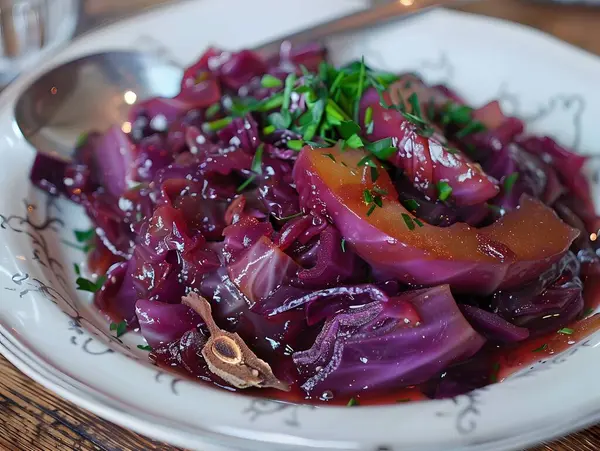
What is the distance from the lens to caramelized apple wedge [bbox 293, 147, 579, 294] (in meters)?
1.70

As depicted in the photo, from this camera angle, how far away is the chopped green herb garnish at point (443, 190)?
6.47ft

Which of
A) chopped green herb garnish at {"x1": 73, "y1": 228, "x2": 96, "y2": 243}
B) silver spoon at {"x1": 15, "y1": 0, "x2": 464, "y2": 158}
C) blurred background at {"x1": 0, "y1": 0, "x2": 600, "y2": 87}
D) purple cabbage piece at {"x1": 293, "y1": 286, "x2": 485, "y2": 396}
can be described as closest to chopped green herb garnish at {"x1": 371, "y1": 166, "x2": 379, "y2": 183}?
purple cabbage piece at {"x1": 293, "y1": 286, "x2": 485, "y2": 396}

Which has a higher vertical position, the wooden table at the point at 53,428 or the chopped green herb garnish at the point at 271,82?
the chopped green herb garnish at the point at 271,82

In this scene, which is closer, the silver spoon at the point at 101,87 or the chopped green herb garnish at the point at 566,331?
the chopped green herb garnish at the point at 566,331

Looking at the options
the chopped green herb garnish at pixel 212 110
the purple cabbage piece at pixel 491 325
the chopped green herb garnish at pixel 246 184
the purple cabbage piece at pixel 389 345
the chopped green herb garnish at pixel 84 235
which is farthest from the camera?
the chopped green herb garnish at pixel 212 110

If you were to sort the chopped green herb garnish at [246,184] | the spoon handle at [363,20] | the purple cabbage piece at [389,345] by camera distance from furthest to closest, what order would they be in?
the spoon handle at [363,20]
the chopped green herb garnish at [246,184]
the purple cabbage piece at [389,345]

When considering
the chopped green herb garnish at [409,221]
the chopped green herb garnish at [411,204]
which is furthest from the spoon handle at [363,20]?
the chopped green herb garnish at [409,221]

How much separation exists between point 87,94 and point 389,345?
6.11ft

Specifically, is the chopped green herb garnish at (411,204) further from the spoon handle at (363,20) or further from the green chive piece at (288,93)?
the spoon handle at (363,20)

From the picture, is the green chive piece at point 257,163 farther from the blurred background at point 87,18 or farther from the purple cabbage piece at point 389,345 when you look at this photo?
the blurred background at point 87,18

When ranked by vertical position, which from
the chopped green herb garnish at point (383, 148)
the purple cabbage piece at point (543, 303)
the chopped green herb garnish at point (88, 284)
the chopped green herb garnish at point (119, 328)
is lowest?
the chopped green herb garnish at point (119, 328)

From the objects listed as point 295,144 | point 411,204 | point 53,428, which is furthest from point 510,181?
point 53,428

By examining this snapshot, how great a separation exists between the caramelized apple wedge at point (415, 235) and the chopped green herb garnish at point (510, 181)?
26cm

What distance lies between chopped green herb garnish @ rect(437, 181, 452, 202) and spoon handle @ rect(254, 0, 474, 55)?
4.27 ft
